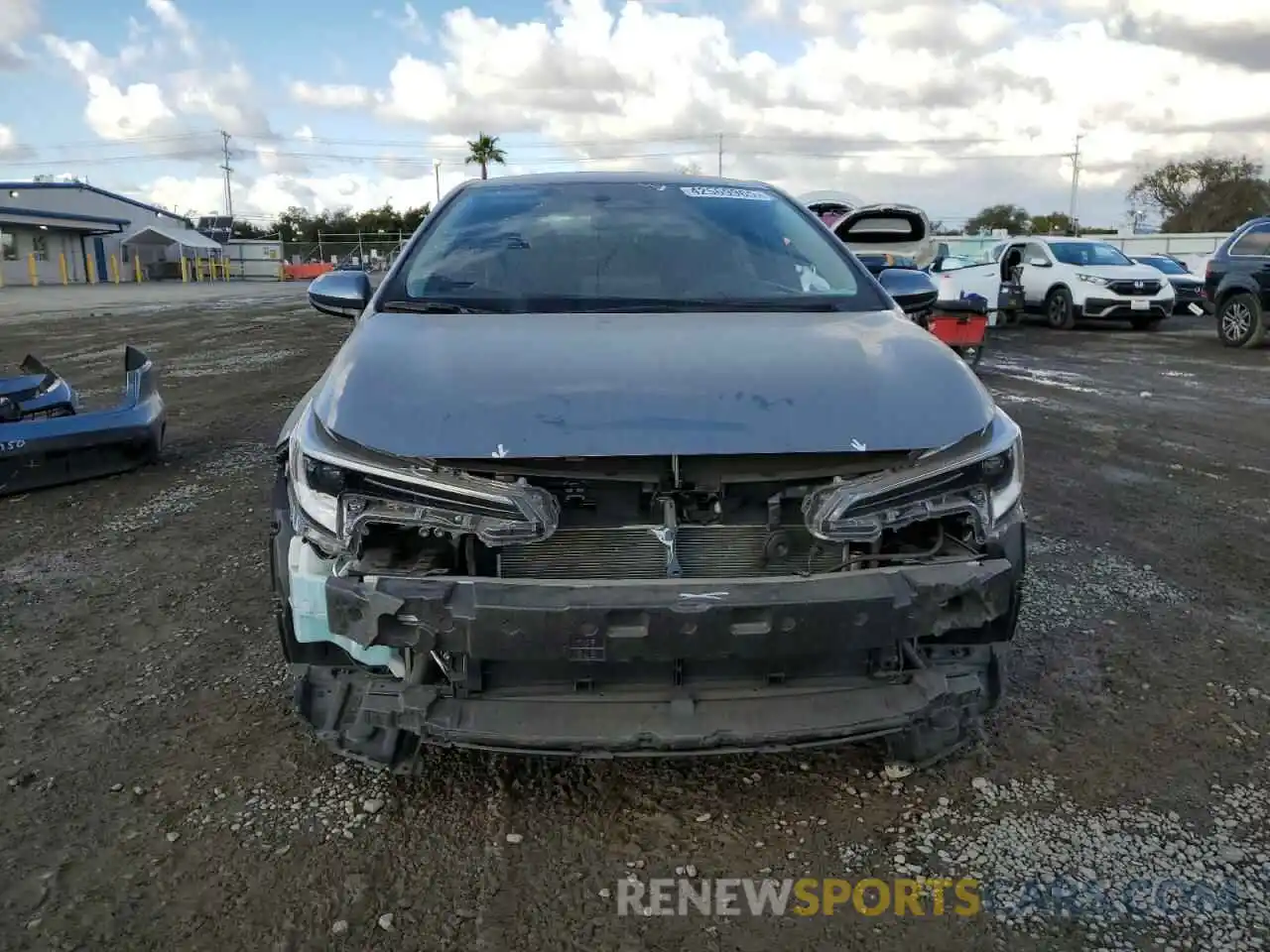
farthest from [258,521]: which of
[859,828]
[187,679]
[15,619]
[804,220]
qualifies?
[859,828]

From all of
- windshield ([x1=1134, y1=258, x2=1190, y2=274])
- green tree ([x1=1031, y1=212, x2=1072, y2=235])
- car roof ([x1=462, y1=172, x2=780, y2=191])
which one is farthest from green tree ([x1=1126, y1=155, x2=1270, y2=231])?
car roof ([x1=462, y1=172, x2=780, y2=191])

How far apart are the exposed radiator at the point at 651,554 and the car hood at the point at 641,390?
265mm

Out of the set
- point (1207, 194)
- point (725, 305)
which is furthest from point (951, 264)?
point (1207, 194)

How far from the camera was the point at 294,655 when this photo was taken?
8.27ft

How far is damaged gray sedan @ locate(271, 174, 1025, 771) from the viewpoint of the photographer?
86.7 inches

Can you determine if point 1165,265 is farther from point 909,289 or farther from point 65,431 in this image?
point 65,431

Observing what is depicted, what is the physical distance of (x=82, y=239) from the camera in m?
50.7

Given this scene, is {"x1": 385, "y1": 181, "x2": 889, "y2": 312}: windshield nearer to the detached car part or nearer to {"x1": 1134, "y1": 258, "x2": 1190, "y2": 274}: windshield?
the detached car part

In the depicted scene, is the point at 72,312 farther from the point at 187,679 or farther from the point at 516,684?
the point at 516,684

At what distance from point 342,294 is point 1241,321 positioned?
14.0m

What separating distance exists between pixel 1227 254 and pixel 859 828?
13950 mm

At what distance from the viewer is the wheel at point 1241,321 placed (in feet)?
43.7

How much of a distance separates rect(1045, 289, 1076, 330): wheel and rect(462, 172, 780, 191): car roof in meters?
14.6

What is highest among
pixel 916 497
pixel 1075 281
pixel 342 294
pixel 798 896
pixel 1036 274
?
pixel 342 294
